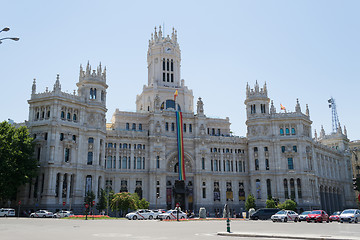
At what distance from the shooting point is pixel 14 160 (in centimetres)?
6191

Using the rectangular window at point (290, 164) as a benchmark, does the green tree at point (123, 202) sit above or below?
below

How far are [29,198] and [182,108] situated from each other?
45448 mm

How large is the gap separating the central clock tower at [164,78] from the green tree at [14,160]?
35836 mm

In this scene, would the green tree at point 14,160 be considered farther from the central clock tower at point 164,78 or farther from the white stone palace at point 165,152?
the central clock tower at point 164,78

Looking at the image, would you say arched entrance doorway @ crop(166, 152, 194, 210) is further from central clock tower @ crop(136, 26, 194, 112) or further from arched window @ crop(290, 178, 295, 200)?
arched window @ crop(290, 178, 295, 200)

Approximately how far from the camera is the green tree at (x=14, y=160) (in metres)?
60.6

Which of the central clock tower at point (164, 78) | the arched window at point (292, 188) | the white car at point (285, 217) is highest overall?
the central clock tower at point (164, 78)

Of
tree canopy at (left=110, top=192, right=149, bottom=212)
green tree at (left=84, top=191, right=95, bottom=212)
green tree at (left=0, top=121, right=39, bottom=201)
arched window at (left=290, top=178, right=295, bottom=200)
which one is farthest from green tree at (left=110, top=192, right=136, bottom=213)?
arched window at (left=290, top=178, right=295, bottom=200)

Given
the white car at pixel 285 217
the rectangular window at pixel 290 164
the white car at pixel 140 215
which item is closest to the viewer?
the white car at pixel 285 217

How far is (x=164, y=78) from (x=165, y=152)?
1022 inches

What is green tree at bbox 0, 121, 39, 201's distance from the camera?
6063 centimetres

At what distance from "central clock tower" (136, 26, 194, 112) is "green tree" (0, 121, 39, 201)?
35836mm

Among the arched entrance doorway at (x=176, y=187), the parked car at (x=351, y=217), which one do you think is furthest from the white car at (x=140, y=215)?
the parked car at (x=351, y=217)

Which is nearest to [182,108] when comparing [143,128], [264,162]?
[143,128]
